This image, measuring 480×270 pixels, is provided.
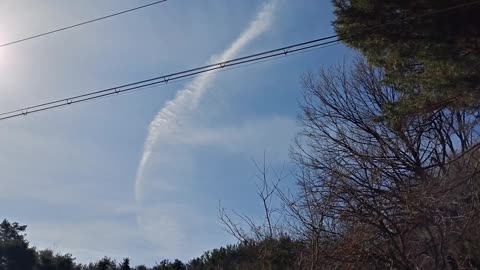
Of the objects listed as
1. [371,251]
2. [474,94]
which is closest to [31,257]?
[371,251]

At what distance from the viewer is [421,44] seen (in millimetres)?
7688

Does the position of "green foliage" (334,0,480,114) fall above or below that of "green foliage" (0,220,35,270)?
below

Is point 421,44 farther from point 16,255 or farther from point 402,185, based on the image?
point 16,255

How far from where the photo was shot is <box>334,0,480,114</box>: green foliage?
747 cm

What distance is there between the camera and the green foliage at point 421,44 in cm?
747

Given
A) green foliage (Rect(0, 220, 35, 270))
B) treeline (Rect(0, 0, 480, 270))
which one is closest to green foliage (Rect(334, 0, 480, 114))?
treeline (Rect(0, 0, 480, 270))

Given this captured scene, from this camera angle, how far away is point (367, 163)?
1227 centimetres

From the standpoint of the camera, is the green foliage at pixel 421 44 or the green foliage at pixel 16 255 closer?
the green foliage at pixel 421 44

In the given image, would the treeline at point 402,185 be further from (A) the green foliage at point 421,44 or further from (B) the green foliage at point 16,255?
(B) the green foliage at point 16,255

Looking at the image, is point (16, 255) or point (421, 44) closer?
point (421, 44)

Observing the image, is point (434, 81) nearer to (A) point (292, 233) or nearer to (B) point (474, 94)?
(B) point (474, 94)

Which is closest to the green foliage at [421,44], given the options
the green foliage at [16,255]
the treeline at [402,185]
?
the treeline at [402,185]

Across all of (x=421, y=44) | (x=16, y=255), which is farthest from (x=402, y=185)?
(x=16, y=255)

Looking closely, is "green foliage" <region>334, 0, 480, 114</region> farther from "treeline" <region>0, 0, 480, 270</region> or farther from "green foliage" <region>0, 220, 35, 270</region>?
"green foliage" <region>0, 220, 35, 270</region>
